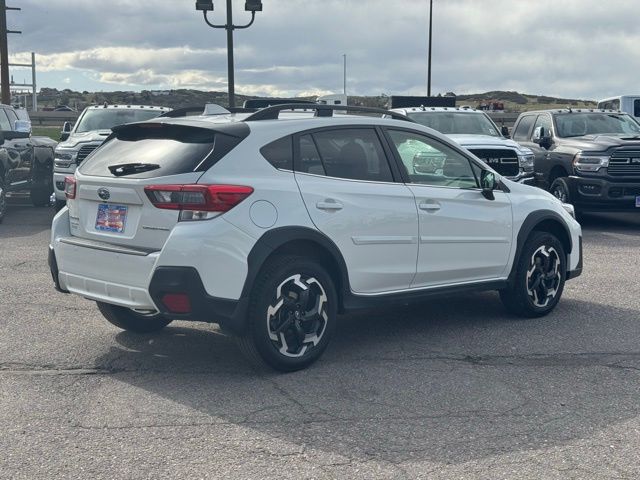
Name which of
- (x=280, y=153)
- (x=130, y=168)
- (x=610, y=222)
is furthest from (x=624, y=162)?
(x=130, y=168)

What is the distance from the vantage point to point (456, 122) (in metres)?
15.1

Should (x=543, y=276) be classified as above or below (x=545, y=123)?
below

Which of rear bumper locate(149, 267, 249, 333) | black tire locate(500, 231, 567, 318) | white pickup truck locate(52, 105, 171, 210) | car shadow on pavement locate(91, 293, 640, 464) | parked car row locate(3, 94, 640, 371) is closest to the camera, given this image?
car shadow on pavement locate(91, 293, 640, 464)

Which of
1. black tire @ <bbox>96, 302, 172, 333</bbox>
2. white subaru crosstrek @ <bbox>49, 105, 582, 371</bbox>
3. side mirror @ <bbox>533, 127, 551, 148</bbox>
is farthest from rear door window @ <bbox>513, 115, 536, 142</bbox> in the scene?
black tire @ <bbox>96, 302, 172, 333</bbox>

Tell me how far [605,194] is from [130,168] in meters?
10.4

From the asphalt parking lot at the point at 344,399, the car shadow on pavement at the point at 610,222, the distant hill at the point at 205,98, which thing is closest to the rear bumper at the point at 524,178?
the car shadow on pavement at the point at 610,222

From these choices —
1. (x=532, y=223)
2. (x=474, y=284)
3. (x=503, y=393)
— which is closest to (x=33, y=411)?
(x=503, y=393)

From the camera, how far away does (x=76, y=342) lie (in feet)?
22.1

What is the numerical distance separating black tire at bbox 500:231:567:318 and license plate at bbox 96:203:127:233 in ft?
11.0

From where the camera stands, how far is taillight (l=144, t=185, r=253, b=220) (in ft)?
17.9

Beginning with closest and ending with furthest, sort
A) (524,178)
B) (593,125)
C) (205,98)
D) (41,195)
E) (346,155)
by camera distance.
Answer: (346,155), (524,178), (593,125), (41,195), (205,98)

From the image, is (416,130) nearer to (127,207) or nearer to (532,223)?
(532,223)

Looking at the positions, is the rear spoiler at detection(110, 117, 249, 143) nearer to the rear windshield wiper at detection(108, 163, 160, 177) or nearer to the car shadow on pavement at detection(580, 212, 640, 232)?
the rear windshield wiper at detection(108, 163, 160, 177)

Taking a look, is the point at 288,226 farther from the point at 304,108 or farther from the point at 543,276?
the point at 543,276
